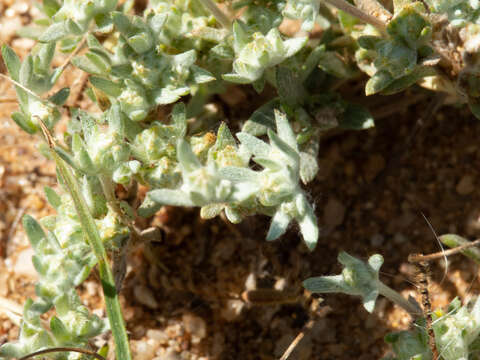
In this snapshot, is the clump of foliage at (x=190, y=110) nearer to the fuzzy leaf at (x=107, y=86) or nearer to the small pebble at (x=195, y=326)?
the fuzzy leaf at (x=107, y=86)

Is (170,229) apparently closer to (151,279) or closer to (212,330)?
(151,279)

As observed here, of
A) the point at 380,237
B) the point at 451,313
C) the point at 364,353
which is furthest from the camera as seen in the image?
the point at 380,237

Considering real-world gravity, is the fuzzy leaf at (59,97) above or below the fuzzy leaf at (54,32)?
below

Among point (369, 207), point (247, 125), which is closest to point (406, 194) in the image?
point (369, 207)

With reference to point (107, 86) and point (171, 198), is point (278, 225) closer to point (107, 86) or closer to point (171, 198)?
point (171, 198)

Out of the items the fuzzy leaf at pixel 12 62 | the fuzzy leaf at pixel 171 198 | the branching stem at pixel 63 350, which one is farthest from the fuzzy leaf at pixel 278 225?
the fuzzy leaf at pixel 12 62

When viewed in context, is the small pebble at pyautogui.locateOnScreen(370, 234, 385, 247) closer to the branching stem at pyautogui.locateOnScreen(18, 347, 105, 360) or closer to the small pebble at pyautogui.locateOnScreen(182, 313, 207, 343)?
the small pebble at pyautogui.locateOnScreen(182, 313, 207, 343)
